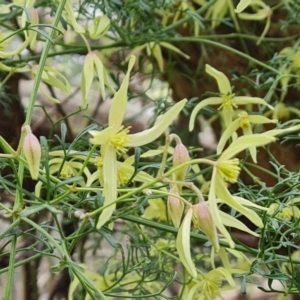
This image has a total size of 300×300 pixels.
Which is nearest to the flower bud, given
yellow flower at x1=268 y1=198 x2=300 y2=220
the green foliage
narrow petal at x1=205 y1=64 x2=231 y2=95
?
the green foliage

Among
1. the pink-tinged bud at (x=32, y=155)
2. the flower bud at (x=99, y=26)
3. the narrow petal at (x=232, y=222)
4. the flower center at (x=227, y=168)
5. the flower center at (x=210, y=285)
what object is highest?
the flower bud at (x=99, y=26)

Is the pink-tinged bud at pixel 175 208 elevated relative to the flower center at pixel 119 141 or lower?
lower

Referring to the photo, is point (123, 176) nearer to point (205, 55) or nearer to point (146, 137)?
point (146, 137)

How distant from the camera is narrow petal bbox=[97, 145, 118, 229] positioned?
13.7 inches

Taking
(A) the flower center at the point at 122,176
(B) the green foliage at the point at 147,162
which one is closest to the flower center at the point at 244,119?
(B) the green foliage at the point at 147,162

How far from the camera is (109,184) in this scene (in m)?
0.36

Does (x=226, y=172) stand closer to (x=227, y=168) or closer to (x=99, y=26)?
(x=227, y=168)

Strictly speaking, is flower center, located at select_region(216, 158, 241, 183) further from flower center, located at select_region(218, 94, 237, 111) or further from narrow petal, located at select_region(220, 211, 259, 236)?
flower center, located at select_region(218, 94, 237, 111)

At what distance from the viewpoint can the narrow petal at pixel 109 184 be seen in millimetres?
347

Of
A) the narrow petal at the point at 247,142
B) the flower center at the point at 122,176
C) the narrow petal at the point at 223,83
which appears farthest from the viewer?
the narrow petal at the point at 223,83

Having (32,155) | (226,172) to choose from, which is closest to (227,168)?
(226,172)

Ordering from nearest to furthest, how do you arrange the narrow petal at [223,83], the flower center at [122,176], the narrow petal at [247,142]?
the narrow petal at [247,142], the flower center at [122,176], the narrow petal at [223,83]

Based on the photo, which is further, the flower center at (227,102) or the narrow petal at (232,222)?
the flower center at (227,102)

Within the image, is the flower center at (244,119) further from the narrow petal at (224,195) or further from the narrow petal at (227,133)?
the narrow petal at (224,195)
